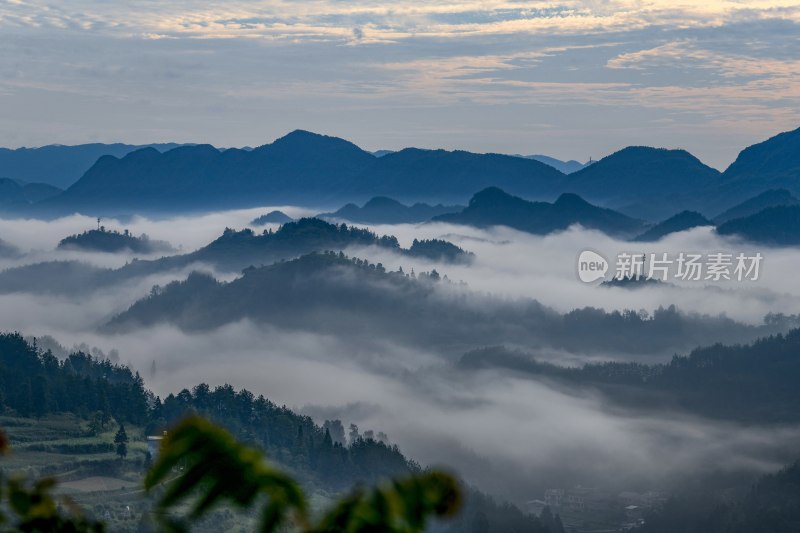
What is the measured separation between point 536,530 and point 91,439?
79893mm

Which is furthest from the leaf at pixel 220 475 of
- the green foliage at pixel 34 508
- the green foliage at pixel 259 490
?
the green foliage at pixel 34 508

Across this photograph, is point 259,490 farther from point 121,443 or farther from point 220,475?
point 121,443

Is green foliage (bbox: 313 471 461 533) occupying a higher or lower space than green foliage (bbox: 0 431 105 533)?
higher

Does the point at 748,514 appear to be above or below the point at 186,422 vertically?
below

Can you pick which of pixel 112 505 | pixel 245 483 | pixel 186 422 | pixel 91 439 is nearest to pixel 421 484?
pixel 245 483

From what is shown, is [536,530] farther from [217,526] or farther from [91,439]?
[91,439]

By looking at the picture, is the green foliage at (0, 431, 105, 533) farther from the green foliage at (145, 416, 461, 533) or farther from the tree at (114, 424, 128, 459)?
the tree at (114, 424, 128, 459)

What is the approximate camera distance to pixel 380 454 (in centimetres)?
19938

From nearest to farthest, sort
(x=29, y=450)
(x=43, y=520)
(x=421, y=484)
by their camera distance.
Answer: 1. (x=421, y=484)
2. (x=43, y=520)
3. (x=29, y=450)

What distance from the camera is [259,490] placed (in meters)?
7.66

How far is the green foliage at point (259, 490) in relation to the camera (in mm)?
7508

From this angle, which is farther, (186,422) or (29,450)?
(29,450)

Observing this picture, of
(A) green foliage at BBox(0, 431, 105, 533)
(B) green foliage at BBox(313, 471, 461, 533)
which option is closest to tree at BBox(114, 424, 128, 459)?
(A) green foliage at BBox(0, 431, 105, 533)

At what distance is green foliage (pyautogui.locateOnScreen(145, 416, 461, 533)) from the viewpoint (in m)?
7.51
